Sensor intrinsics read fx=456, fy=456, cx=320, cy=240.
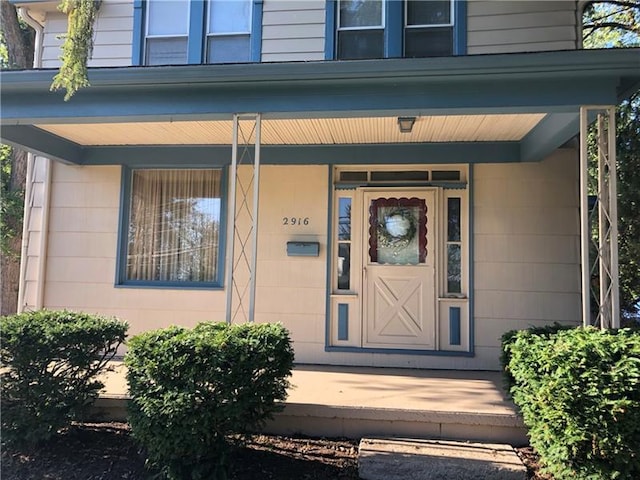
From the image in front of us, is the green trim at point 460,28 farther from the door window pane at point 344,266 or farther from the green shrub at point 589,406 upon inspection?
the green shrub at point 589,406

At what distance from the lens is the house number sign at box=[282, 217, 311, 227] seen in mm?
6098

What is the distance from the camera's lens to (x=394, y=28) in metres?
5.69

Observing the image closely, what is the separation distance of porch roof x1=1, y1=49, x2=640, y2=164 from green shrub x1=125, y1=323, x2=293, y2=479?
233 cm

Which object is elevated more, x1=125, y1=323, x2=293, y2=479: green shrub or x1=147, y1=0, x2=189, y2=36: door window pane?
x1=147, y1=0, x2=189, y2=36: door window pane

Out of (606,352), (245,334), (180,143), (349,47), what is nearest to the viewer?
(606,352)

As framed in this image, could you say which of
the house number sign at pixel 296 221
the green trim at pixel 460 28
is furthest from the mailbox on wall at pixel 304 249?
the green trim at pixel 460 28

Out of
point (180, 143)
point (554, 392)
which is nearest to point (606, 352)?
point (554, 392)

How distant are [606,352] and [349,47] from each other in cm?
452

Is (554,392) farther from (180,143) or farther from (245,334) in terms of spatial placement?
(180,143)

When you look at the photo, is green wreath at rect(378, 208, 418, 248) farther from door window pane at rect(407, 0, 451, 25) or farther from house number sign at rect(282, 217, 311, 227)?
door window pane at rect(407, 0, 451, 25)

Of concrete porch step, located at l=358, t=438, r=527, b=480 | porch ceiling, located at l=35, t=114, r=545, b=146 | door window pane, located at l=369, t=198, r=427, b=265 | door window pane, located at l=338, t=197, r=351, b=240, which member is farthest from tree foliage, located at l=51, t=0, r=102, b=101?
concrete porch step, located at l=358, t=438, r=527, b=480

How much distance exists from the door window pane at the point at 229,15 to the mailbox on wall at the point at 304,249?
2.93 meters

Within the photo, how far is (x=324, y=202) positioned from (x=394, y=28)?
7.69 ft

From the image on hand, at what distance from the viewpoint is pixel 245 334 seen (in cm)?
370
